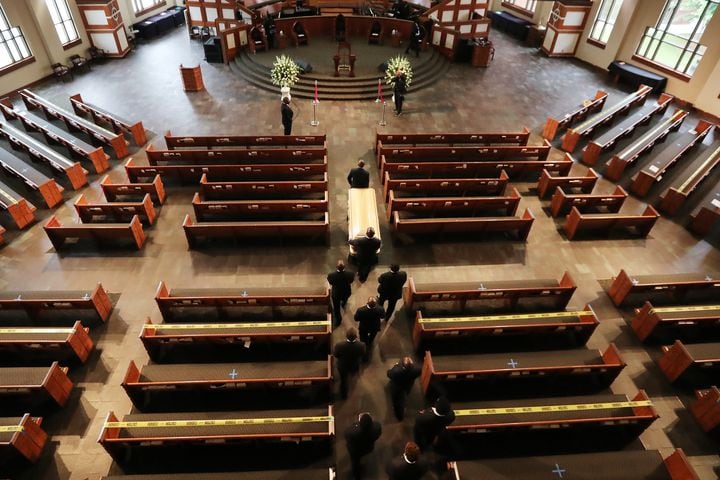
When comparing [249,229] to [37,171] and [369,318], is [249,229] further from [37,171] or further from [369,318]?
[37,171]

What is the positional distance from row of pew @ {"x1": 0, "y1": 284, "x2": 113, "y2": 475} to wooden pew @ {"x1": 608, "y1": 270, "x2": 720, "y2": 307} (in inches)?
357

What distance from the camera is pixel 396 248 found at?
884cm

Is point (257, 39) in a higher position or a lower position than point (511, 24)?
lower

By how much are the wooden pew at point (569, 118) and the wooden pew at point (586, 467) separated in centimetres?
935

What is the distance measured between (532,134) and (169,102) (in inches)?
452

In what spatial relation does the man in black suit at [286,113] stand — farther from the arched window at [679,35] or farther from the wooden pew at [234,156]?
the arched window at [679,35]

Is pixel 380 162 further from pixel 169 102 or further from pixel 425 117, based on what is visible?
pixel 169 102

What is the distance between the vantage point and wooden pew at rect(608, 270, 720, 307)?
7.61 m

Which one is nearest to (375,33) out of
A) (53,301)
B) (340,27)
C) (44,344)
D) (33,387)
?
(340,27)

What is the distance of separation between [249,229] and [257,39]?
36.4ft

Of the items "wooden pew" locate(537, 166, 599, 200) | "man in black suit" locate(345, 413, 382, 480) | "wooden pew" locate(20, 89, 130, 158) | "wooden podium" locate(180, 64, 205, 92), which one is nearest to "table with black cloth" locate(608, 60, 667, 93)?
"wooden pew" locate(537, 166, 599, 200)

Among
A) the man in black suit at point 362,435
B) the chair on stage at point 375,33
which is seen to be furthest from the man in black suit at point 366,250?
the chair on stage at point 375,33

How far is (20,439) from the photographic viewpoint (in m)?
5.26

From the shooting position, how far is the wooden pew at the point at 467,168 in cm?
1022
